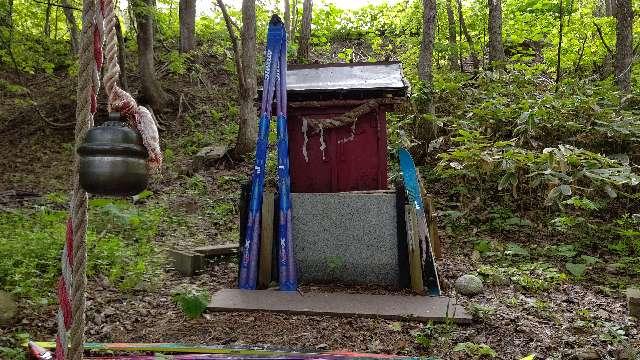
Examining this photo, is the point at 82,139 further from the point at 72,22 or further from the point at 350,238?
the point at 72,22

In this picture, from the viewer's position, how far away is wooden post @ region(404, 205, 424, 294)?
18.2ft

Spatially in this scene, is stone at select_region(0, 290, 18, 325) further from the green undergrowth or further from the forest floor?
the green undergrowth

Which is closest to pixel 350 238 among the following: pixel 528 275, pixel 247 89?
pixel 528 275

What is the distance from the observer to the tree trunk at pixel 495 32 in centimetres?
1248

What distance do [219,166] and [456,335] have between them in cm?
783

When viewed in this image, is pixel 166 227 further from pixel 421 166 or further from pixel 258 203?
pixel 421 166

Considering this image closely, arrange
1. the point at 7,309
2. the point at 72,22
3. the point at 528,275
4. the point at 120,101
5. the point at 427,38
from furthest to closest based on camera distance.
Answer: the point at 72,22
the point at 427,38
the point at 528,275
the point at 7,309
the point at 120,101

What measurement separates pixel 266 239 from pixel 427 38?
6.63 meters

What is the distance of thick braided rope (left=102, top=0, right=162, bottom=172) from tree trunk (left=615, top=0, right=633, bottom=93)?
11.0 metres

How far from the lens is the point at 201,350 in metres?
3.74

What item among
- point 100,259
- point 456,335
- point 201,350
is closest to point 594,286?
point 456,335

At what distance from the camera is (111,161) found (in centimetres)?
153

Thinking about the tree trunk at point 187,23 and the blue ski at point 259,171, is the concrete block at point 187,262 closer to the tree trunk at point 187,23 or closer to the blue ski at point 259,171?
the blue ski at point 259,171

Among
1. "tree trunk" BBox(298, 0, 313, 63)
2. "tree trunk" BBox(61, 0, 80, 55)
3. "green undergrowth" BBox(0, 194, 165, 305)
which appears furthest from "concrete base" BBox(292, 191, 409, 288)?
"tree trunk" BBox(298, 0, 313, 63)
